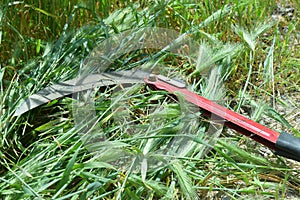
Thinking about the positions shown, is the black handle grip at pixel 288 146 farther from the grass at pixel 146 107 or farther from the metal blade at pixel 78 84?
the metal blade at pixel 78 84

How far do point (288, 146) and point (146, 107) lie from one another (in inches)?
16.1

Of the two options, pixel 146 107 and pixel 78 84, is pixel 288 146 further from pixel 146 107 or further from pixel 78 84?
pixel 78 84

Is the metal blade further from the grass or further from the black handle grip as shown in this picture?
the black handle grip

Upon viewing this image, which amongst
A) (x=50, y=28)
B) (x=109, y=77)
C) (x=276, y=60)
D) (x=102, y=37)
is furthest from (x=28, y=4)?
(x=276, y=60)

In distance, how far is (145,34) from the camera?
6.08 feet

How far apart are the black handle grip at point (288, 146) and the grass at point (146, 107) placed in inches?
2.0

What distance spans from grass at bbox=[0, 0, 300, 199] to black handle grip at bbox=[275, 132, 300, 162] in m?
0.05

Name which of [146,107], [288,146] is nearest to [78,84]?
[146,107]

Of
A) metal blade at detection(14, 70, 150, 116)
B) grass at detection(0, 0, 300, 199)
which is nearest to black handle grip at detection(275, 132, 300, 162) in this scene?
grass at detection(0, 0, 300, 199)

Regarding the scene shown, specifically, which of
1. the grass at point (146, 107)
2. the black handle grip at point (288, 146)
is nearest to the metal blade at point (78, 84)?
the grass at point (146, 107)

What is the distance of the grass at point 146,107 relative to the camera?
144 centimetres

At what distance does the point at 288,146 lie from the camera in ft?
4.77

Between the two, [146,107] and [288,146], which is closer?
[288,146]

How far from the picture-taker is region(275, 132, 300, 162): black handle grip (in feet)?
4.74
